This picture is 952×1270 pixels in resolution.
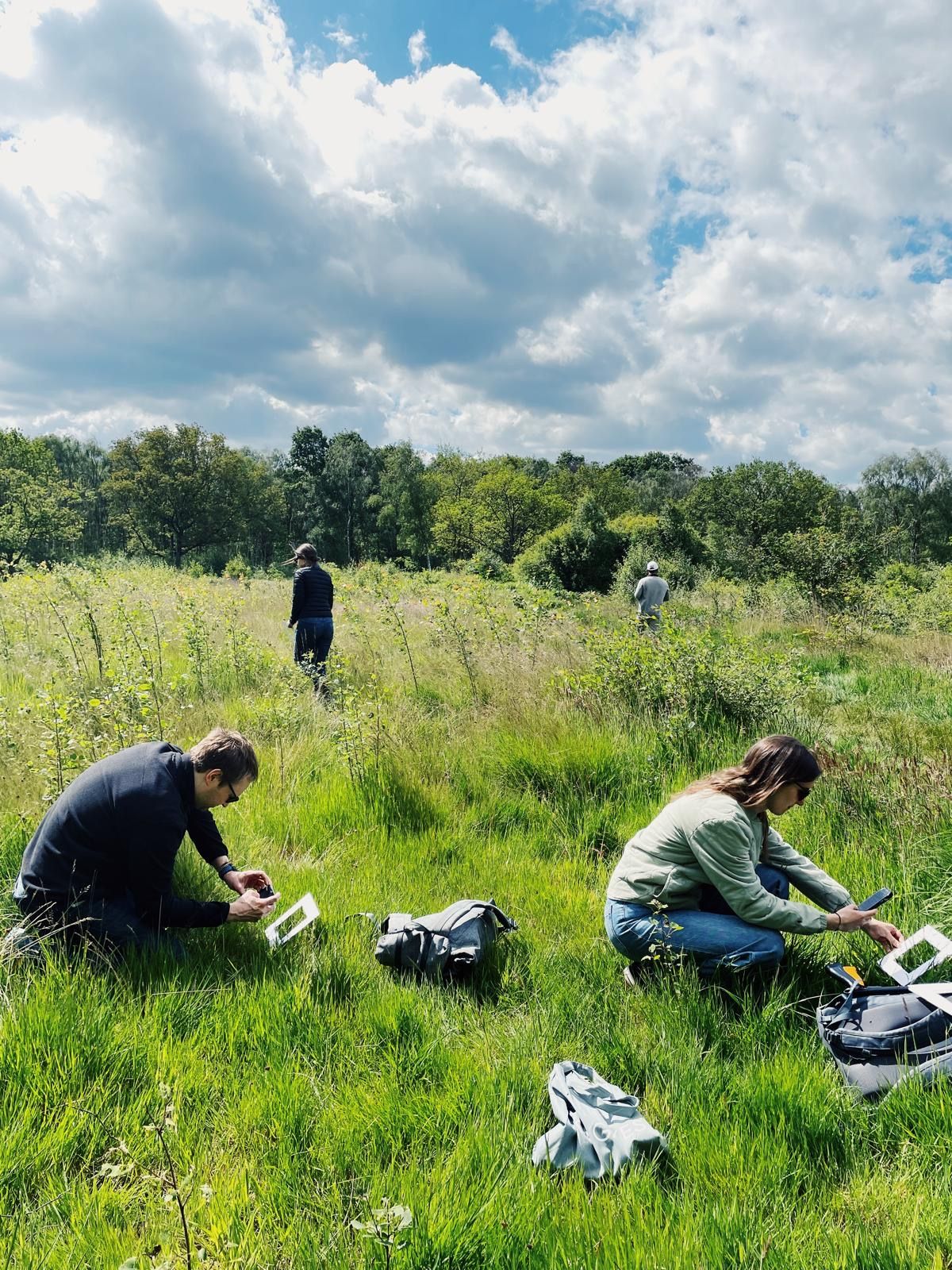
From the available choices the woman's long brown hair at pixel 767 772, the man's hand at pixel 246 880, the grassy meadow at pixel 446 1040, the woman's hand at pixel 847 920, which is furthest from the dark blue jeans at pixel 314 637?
the woman's hand at pixel 847 920

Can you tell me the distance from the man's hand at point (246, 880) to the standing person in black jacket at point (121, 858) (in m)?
0.21

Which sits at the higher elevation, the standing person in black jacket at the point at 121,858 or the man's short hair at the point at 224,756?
the man's short hair at the point at 224,756

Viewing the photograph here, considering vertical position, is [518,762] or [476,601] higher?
[476,601]

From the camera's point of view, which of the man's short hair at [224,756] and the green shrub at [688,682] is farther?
the green shrub at [688,682]

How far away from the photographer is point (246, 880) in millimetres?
3516

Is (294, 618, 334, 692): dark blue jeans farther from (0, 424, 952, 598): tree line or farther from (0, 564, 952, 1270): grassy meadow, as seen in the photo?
(0, 424, 952, 598): tree line

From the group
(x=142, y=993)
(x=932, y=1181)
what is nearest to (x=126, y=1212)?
(x=142, y=993)

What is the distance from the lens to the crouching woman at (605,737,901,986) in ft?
10.3

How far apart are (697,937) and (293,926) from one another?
6.65ft

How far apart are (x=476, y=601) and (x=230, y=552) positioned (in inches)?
2196

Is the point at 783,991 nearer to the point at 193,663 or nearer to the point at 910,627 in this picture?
the point at 193,663

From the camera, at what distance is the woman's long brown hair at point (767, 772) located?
10.6 ft

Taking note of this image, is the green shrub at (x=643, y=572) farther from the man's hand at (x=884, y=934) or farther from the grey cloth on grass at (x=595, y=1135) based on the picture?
the grey cloth on grass at (x=595, y=1135)

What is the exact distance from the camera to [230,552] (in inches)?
2336
